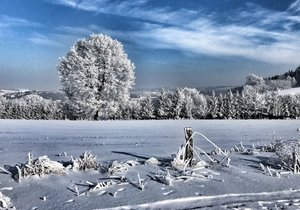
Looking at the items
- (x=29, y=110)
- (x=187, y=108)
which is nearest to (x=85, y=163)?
(x=187, y=108)

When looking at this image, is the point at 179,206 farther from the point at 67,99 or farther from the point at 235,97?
the point at 235,97

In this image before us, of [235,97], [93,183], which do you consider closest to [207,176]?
[93,183]

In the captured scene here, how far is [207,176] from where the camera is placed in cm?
873

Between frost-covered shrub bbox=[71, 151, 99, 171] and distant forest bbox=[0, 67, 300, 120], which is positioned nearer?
frost-covered shrub bbox=[71, 151, 99, 171]

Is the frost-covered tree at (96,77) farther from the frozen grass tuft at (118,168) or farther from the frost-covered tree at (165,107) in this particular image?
the frozen grass tuft at (118,168)

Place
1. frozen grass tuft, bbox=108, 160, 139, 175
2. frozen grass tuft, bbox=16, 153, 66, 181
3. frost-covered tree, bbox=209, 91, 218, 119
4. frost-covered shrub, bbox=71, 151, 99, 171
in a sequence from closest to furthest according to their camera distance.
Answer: frozen grass tuft, bbox=16, 153, 66, 181
frozen grass tuft, bbox=108, 160, 139, 175
frost-covered shrub, bbox=71, 151, 99, 171
frost-covered tree, bbox=209, 91, 218, 119

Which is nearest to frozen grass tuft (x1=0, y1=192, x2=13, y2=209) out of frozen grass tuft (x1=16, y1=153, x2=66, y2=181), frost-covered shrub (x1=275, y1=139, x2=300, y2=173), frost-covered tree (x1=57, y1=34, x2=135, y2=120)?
frozen grass tuft (x1=16, y1=153, x2=66, y2=181)

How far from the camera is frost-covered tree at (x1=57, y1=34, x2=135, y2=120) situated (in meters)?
42.2

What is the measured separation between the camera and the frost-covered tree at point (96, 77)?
Answer: 4216 cm

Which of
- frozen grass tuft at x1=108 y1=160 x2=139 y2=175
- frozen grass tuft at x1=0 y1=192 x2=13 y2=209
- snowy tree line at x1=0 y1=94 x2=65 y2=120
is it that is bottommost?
frozen grass tuft at x1=0 y1=192 x2=13 y2=209

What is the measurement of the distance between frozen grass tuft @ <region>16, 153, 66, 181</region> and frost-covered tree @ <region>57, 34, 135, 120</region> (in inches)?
1326

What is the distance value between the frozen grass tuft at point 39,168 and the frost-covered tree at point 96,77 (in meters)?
33.7

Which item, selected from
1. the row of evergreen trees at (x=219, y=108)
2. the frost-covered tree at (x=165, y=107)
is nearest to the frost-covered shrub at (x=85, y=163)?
the row of evergreen trees at (x=219, y=108)

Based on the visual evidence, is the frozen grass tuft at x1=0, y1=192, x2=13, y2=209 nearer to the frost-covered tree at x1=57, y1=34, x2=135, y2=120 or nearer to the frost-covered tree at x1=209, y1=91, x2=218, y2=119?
the frost-covered tree at x1=57, y1=34, x2=135, y2=120
